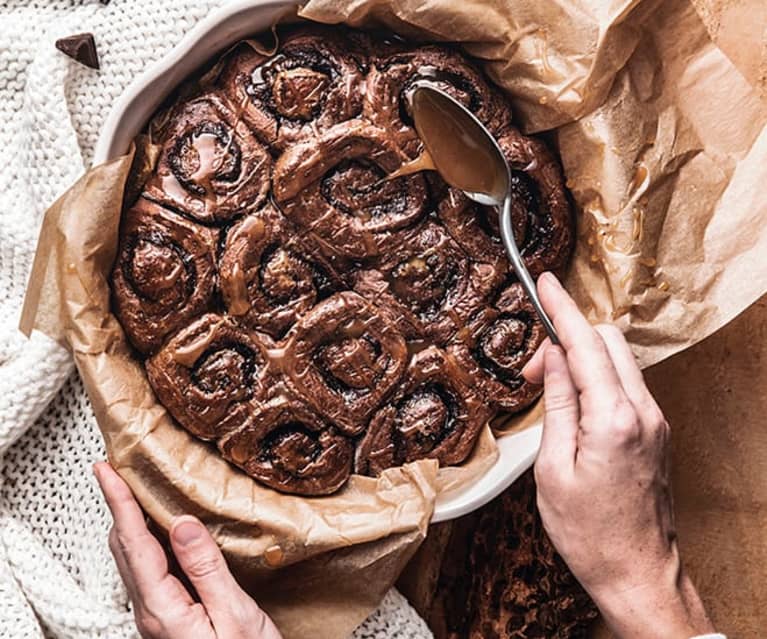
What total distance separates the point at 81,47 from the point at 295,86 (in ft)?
1.31

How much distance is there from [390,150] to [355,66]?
0.17 metres

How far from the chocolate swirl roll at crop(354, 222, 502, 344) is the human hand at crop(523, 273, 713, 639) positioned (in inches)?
12.1

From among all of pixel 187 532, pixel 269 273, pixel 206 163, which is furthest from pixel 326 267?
pixel 187 532

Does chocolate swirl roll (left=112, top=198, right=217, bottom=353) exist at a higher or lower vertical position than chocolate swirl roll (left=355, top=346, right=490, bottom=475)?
higher

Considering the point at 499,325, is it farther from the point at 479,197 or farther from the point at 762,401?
the point at 762,401

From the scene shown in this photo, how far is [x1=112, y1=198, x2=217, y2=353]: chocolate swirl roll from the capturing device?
6.94 ft

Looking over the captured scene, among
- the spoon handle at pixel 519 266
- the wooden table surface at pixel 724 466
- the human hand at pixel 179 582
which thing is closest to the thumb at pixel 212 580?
the human hand at pixel 179 582

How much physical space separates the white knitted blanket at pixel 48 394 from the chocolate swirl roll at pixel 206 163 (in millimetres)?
145

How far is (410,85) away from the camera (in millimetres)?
2162

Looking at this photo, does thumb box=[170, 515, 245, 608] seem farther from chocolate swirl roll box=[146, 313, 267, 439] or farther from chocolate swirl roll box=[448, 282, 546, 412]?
chocolate swirl roll box=[448, 282, 546, 412]

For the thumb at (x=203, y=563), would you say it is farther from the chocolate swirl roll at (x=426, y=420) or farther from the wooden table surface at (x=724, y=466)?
the wooden table surface at (x=724, y=466)

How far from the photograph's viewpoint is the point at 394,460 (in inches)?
87.7

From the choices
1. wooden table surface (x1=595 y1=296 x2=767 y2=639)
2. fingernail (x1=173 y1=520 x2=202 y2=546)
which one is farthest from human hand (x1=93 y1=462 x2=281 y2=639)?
wooden table surface (x1=595 y1=296 x2=767 y2=639)

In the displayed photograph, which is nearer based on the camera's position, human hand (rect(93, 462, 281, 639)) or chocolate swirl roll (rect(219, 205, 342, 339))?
human hand (rect(93, 462, 281, 639))
